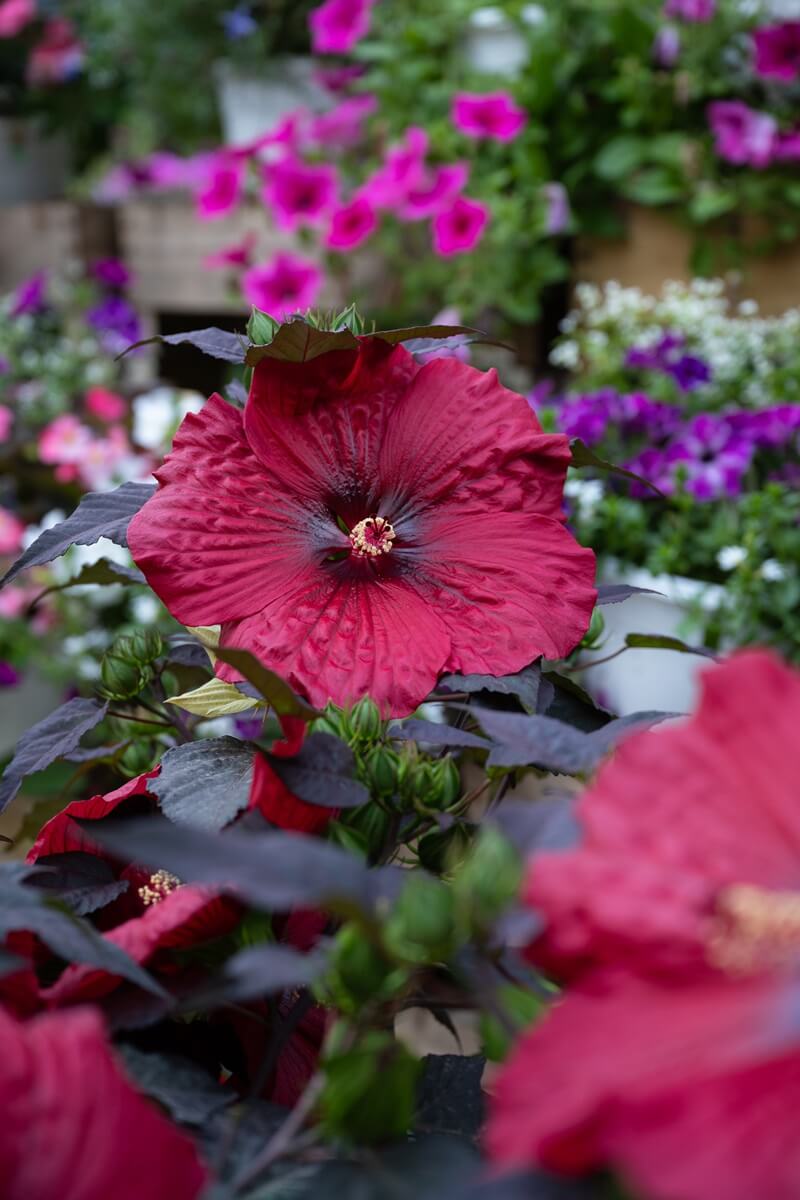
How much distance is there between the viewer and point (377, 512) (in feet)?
1.54

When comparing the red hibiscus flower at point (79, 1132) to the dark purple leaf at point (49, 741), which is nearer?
the red hibiscus flower at point (79, 1132)

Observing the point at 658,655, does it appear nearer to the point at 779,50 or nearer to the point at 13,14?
the point at 779,50

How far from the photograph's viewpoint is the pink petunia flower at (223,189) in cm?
186

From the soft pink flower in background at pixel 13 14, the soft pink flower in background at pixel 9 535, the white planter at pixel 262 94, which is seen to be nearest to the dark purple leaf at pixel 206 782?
the soft pink flower in background at pixel 9 535

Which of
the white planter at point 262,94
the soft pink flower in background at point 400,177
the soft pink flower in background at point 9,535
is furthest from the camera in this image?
the white planter at point 262,94

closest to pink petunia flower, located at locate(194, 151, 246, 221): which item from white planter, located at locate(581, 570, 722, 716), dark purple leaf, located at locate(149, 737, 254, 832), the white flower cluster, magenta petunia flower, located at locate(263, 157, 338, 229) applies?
magenta petunia flower, located at locate(263, 157, 338, 229)

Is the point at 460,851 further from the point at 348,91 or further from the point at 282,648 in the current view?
the point at 348,91

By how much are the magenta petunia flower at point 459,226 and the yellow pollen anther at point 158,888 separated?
1.40 m

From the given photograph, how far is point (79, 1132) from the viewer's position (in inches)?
8.5

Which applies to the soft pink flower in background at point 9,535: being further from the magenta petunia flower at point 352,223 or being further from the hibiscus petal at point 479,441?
the hibiscus petal at point 479,441

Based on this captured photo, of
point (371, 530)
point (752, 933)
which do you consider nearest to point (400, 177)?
point (371, 530)

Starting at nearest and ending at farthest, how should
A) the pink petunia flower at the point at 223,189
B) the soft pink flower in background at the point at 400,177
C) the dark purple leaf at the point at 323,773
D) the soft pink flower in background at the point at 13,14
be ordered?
1. the dark purple leaf at the point at 323,773
2. the soft pink flower in background at the point at 400,177
3. the pink petunia flower at the point at 223,189
4. the soft pink flower in background at the point at 13,14

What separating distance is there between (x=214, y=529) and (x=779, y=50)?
150 cm

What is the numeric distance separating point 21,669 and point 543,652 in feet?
4.59
